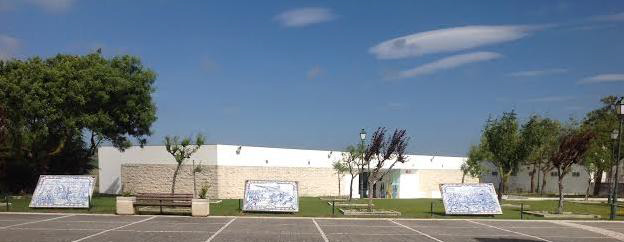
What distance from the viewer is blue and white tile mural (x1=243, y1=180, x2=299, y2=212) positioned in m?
24.2

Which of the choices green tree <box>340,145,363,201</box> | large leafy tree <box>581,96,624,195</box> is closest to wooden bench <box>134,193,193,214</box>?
green tree <box>340,145,363,201</box>

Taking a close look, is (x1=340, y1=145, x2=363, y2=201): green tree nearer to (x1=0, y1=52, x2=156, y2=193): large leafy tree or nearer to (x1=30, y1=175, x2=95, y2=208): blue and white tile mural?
(x1=0, y1=52, x2=156, y2=193): large leafy tree

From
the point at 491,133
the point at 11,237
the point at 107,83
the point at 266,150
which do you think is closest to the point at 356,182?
the point at 266,150

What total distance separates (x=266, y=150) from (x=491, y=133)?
57.8 feet

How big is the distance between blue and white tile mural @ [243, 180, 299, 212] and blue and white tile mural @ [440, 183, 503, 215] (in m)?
6.44

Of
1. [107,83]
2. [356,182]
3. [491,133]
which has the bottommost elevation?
[356,182]

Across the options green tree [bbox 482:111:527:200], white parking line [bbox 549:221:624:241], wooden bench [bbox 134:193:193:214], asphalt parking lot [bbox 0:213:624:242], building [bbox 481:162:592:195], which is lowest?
building [bbox 481:162:592:195]

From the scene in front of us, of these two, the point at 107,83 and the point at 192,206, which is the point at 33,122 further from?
the point at 192,206

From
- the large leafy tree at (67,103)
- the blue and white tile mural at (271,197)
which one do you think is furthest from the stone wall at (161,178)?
the blue and white tile mural at (271,197)

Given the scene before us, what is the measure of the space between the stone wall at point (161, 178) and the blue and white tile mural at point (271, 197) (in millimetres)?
16391

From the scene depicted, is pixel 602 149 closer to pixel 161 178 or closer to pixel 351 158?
pixel 351 158

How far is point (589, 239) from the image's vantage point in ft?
57.8

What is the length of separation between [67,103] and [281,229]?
18.9 meters

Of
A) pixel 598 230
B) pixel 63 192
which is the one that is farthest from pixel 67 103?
pixel 598 230
